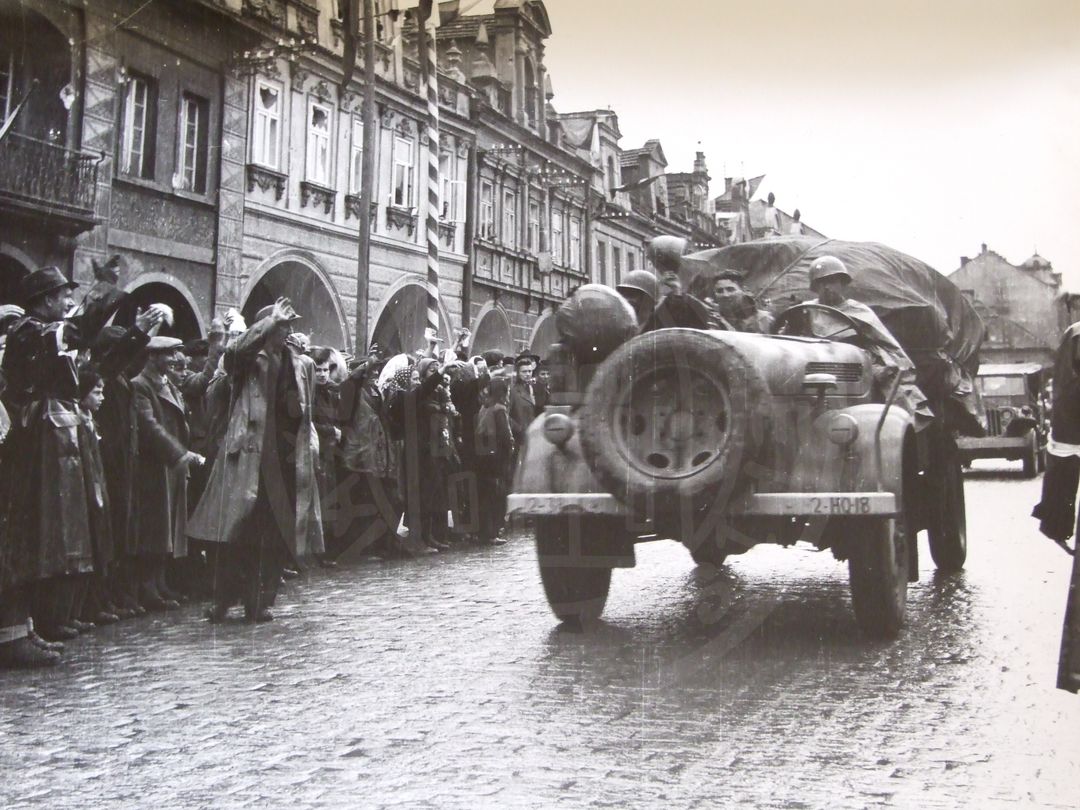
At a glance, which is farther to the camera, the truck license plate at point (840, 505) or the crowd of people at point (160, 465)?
the crowd of people at point (160, 465)

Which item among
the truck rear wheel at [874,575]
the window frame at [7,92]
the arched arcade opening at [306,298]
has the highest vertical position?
the window frame at [7,92]

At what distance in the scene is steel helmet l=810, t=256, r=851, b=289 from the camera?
26.8 feet

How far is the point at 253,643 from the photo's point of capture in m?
6.92

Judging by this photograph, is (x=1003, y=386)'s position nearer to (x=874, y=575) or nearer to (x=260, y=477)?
(x=874, y=575)

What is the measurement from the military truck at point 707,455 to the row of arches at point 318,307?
1011 centimetres

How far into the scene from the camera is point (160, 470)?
28.1ft

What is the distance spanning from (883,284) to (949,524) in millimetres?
1956

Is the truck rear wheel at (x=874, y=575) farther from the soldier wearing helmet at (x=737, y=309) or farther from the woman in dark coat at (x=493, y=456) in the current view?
the woman in dark coat at (x=493, y=456)

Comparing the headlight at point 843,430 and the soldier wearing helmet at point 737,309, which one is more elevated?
the soldier wearing helmet at point 737,309

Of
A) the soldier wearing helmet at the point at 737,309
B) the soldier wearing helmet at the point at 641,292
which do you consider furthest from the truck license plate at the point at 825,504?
the soldier wearing helmet at the point at 641,292

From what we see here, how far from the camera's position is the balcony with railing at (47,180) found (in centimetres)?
1684

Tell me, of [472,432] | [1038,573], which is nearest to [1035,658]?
[1038,573]

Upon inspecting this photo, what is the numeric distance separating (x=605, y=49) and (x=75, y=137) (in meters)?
12.2

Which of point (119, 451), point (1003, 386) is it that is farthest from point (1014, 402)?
point (119, 451)
